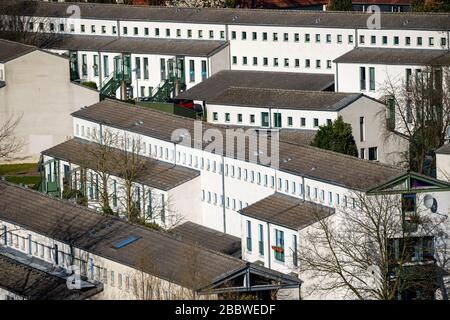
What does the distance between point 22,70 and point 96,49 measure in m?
15.4

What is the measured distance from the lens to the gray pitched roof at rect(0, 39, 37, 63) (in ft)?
295

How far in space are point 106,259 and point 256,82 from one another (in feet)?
127

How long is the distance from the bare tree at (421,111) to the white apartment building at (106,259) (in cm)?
1721

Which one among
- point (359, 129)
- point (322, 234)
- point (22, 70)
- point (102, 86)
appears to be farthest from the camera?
point (102, 86)

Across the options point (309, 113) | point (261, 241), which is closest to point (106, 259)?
point (261, 241)

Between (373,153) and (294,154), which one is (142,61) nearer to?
(373,153)

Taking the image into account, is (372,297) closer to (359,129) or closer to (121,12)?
(359,129)

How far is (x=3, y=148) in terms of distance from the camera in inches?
3415

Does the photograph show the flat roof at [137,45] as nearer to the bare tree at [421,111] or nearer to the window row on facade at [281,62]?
the window row on facade at [281,62]

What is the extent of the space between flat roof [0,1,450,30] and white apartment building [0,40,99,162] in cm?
1541

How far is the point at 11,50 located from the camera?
92.2 m

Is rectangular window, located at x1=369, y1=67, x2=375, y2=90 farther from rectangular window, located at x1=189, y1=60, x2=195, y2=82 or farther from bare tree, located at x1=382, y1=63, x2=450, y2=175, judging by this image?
rectangular window, located at x1=189, y1=60, x2=195, y2=82

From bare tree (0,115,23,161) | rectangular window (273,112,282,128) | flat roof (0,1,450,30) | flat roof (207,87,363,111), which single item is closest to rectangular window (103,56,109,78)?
flat roof (0,1,450,30)

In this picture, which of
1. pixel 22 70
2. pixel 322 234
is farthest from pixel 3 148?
pixel 322 234
